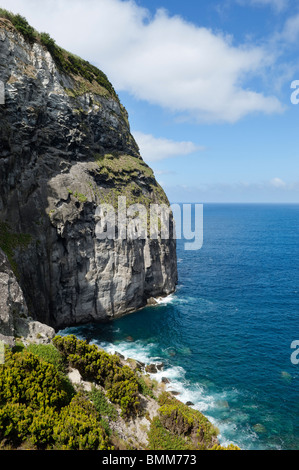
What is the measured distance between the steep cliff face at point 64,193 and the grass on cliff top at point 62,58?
0.60 meters

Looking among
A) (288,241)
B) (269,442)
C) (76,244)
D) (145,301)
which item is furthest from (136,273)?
(288,241)

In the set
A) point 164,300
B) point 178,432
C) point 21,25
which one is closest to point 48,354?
point 178,432

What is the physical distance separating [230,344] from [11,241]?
1555 inches

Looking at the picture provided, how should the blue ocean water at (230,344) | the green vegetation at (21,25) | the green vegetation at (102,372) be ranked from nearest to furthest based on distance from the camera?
the green vegetation at (102,372) → the blue ocean water at (230,344) → the green vegetation at (21,25)

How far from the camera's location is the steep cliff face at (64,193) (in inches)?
1762

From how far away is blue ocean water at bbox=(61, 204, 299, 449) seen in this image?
32312mm

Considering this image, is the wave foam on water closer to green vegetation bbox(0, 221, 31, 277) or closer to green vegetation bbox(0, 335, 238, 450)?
green vegetation bbox(0, 335, 238, 450)

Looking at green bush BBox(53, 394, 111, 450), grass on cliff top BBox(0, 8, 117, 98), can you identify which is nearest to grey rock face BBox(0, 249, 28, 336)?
green bush BBox(53, 394, 111, 450)

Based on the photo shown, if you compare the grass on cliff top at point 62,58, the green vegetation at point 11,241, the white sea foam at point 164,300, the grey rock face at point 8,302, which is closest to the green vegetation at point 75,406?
the grey rock face at point 8,302

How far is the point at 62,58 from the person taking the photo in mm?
58406

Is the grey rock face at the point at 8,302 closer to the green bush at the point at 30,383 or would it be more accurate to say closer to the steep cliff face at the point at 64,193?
the green bush at the point at 30,383

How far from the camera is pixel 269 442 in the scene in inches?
1146

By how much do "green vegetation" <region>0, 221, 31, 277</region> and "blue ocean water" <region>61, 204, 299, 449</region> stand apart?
1782 cm

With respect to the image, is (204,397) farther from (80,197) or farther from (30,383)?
(80,197)
